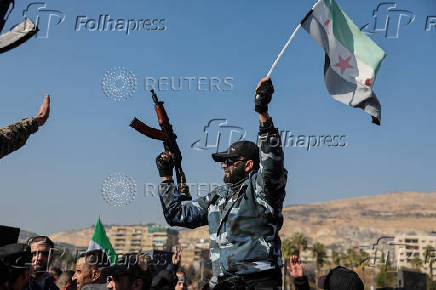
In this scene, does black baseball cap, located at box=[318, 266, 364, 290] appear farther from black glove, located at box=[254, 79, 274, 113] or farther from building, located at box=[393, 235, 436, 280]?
building, located at box=[393, 235, 436, 280]

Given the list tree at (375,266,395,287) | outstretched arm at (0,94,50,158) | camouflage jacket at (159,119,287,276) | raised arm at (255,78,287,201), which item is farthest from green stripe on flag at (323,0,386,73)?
tree at (375,266,395,287)

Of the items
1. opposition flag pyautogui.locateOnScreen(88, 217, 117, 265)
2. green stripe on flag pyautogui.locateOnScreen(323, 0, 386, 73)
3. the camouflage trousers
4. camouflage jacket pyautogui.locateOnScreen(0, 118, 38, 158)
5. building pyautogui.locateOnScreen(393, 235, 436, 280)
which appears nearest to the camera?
camouflage jacket pyautogui.locateOnScreen(0, 118, 38, 158)

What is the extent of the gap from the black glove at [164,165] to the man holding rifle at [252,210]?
670 mm

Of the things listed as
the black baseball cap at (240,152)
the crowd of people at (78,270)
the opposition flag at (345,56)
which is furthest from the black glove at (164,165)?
the opposition flag at (345,56)

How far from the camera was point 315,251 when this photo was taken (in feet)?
344

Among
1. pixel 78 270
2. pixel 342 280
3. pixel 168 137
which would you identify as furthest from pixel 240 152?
pixel 78 270

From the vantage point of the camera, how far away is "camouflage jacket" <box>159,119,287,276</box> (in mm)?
4586

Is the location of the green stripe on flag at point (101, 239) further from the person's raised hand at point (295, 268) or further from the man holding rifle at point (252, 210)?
the person's raised hand at point (295, 268)

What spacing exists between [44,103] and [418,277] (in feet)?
34.6

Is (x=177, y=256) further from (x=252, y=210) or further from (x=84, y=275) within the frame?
(x=252, y=210)

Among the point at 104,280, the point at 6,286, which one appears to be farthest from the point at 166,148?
the point at 6,286

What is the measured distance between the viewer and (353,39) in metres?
6.24

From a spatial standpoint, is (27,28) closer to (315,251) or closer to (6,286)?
(6,286)

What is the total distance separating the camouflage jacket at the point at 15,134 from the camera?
412 centimetres
